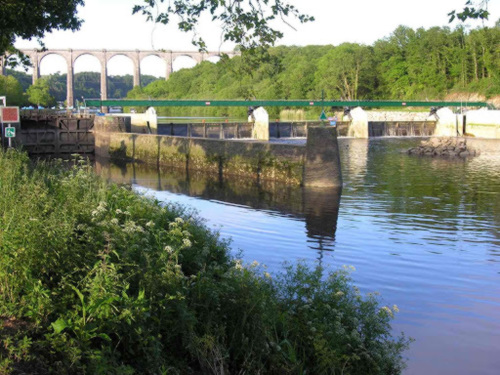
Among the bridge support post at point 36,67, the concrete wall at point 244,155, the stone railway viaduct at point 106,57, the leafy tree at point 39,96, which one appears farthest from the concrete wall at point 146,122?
the stone railway viaduct at point 106,57

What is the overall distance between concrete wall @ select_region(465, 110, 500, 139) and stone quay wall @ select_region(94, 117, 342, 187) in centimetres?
3220

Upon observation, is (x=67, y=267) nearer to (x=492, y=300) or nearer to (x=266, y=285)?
(x=266, y=285)

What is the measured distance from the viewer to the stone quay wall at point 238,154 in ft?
71.2

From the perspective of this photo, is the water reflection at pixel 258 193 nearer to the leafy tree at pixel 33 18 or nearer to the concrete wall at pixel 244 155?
the concrete wall at pixel 244 155

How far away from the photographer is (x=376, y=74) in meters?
98.2

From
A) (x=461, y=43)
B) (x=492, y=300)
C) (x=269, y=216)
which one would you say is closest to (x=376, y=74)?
(x=461, y=43)

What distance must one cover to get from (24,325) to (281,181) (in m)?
19.4

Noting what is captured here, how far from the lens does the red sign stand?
2806cm

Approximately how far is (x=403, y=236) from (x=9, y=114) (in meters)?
21.1

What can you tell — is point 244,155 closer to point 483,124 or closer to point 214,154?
point 214,154

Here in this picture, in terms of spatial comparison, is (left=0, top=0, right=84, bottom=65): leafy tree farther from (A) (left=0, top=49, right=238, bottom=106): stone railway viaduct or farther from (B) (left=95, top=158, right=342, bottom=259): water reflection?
(A) (left=0, top=49, right=238, bottom=106): stone railway viaduct

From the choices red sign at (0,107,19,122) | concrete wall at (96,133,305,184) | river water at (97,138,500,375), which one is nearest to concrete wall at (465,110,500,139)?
river water at (97,138,500,375)

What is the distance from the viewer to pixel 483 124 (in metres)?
53.8

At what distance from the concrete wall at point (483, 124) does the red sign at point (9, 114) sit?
39.7 meters
